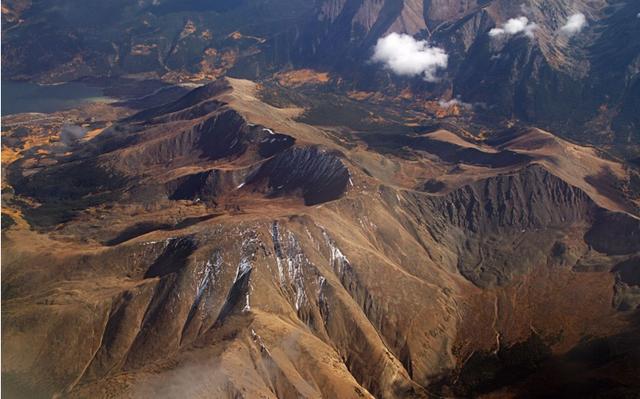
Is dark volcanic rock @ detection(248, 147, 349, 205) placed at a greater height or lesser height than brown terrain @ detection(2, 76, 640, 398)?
greater

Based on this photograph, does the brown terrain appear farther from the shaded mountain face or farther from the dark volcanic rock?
the dark volcanic rock

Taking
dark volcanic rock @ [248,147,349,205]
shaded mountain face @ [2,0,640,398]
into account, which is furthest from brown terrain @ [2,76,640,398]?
dark volcanic rock @ [248,147,349,205]

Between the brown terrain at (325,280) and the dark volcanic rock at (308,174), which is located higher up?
the dark volcanic rock at (308,174)

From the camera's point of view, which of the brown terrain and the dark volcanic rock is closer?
the brown terrain

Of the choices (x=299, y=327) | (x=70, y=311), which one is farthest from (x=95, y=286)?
(x=299, y=327)

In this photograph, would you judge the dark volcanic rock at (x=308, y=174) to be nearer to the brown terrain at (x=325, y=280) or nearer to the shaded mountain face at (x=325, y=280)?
the brown terrain at (x=325, y=280)

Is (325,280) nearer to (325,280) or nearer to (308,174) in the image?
(325,280)

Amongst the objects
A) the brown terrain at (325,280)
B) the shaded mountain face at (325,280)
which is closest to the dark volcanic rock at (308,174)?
the brown terrain at (325,280)

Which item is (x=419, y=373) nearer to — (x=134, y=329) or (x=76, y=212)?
(x=134, y=329)

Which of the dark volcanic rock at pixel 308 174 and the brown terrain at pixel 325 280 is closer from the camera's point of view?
the brown terrain at pixel 325 280
